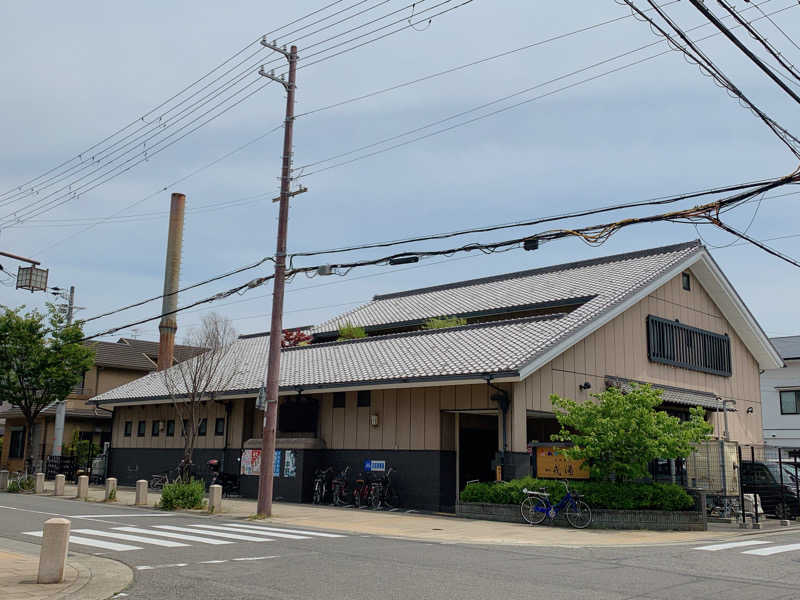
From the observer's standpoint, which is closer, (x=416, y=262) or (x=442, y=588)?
(x=442, y=588)

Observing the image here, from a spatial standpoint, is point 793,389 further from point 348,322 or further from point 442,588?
point 442,588

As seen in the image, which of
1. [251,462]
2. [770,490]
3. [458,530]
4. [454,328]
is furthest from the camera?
[454,328]

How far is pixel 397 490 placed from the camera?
22984 mm

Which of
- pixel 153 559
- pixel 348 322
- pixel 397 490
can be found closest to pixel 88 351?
pixel 348 322

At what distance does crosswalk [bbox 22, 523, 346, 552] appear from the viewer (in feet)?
46.3

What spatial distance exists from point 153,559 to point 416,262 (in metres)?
9.57

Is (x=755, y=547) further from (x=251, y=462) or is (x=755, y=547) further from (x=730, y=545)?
(x=251, y=462)

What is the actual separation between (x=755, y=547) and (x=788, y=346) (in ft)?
119

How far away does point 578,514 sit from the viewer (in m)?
A: 17.9

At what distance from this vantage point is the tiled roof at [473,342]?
21.6 m

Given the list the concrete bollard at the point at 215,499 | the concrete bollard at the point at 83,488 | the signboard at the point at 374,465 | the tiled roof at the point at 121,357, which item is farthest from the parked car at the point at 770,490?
the tiled roof at the point at 121,357

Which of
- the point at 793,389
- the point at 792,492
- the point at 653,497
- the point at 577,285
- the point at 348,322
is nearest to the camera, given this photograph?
the point at 653,497

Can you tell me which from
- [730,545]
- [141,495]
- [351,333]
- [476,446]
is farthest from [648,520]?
[351,333]

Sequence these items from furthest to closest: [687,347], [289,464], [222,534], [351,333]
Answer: [351,333] < [687,347] < [289,464] < [222,534]
